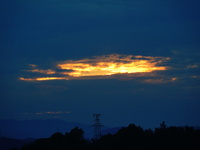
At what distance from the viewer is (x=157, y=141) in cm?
5588

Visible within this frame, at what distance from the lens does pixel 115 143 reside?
60.0 meters

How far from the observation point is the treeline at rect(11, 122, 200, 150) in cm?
5306

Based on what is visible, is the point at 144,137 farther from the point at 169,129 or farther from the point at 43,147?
the point at 43,147

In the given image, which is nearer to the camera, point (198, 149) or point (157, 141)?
point (198, 149)

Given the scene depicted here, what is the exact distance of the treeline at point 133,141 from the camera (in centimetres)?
5306

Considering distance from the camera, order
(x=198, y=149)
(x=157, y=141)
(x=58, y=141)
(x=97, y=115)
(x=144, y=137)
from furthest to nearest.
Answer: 1. (x=97, y=115)
2. (x=58, y=141)
3. (x=144, y=137)
4. (x=157, y=141)
5. (x=198, y=149)

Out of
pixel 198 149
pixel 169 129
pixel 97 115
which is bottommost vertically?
pixel 198 149

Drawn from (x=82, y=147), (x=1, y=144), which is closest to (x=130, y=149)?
(x=82, y=147)

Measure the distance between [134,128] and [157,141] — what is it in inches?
321

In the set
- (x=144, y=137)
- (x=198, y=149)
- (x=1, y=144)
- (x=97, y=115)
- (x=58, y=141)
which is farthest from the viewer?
(x=1, y=144)

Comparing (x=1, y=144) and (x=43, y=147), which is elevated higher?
(x=1, y=144)

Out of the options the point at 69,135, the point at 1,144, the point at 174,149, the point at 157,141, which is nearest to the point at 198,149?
the point at 174,149

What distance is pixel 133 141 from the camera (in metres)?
59.8

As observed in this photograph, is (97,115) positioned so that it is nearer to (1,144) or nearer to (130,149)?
(130,149)
